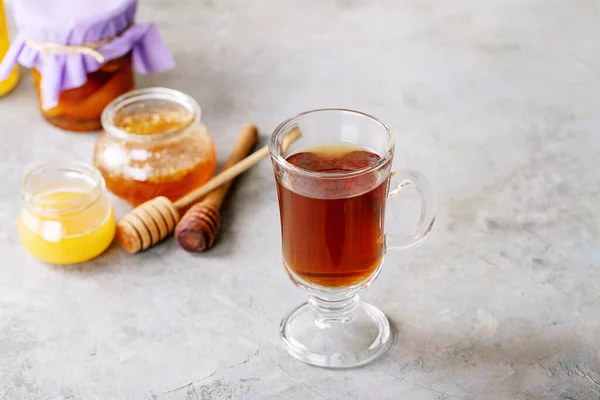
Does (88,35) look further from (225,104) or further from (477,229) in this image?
(477,229)

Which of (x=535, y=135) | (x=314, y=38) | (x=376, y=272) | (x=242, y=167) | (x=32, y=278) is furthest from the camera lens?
(x=314, y=38)

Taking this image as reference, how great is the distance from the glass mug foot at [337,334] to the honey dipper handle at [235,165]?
0.91ft

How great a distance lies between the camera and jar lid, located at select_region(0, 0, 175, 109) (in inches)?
61.4

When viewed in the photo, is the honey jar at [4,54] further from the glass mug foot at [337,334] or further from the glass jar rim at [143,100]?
the glass mug foot at [337,334]

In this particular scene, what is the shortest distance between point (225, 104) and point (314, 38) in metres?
0.33

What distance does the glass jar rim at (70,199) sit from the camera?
1.34 meters

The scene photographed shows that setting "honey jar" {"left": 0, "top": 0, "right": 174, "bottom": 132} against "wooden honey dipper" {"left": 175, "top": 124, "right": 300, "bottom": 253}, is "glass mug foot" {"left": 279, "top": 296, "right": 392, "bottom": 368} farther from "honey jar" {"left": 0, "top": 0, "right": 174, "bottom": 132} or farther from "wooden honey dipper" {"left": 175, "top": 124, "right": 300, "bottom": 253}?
"honey jar" {"left": 0, "top": 0, "right": 174, "bottom": 132}

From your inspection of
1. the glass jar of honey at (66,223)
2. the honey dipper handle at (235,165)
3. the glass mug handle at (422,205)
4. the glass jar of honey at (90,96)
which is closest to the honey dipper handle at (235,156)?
the honey dipper handle at (235,165)

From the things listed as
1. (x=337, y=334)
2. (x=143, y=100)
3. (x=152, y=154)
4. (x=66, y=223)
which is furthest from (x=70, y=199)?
(x=337, y=334)

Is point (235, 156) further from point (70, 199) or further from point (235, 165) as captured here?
point (70, 199)

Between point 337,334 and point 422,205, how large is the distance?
0.22m

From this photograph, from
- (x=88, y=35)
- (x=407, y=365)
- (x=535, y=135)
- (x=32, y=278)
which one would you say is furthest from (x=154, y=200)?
(x=535, y=135)

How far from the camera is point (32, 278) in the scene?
4.46ft

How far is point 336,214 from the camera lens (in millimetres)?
1074
